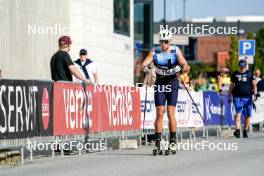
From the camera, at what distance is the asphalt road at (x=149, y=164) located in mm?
11258

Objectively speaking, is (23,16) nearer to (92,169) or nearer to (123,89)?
(123,89)

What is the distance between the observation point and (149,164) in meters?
12.5

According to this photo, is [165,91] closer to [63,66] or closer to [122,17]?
[63,66]

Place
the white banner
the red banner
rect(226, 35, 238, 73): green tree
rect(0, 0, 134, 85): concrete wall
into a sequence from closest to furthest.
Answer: the red banner → the white banner → rect(0, 0, 134, 85): concrete wall → rect(226, 35, 238, 73): green tree

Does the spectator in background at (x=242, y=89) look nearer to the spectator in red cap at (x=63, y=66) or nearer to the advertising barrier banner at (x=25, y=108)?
the spectator in red cap at (x=63, y=66)

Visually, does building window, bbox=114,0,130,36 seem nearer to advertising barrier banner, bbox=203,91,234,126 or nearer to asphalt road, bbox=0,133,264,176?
advertising barrier banner, bbox=203,91,234,126

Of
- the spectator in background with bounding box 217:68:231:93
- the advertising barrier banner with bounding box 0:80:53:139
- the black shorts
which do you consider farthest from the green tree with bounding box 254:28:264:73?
the advertising barrier banner with bounding box 0:80:53:139

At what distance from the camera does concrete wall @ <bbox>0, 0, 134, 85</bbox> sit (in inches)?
872

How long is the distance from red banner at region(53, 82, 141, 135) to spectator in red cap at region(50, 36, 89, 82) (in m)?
0.32

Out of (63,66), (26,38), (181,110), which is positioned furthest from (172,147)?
(26,38)

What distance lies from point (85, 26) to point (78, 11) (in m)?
0.63

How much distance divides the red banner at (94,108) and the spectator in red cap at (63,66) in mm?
318

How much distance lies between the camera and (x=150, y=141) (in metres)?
18.6

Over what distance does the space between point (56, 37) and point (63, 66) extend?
10635 millimetres
